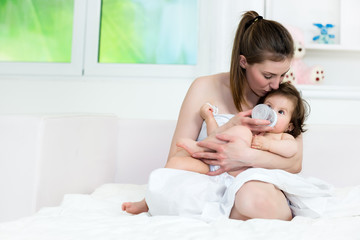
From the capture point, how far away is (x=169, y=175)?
111 centimetres

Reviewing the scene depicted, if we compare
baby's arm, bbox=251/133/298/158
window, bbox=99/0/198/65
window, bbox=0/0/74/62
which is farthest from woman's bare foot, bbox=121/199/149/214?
window, bbox=0/0/74/62

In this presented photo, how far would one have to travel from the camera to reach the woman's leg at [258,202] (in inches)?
39.2

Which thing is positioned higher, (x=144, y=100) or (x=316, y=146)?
(x=144, y=100)

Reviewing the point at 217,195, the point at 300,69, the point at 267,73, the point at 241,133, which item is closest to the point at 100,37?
the point at 300,69

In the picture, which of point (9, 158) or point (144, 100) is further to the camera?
point (144, 100)

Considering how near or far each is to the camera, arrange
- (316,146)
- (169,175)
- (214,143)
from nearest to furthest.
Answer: (169,175) < (214,143) < (316,146)

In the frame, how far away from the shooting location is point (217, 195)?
1.09 metres

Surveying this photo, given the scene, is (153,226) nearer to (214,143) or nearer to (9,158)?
(214,143)

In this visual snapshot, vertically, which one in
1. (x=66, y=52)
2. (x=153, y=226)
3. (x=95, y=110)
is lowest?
(x=153, y=226)

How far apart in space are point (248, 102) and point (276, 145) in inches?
12.3

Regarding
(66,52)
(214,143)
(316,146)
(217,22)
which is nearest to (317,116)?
(316,146)

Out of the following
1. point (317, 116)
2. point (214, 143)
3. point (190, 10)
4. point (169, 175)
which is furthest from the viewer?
point (190, 10)

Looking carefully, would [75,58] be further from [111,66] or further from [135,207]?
[135,207]

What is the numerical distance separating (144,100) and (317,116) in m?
0.99
